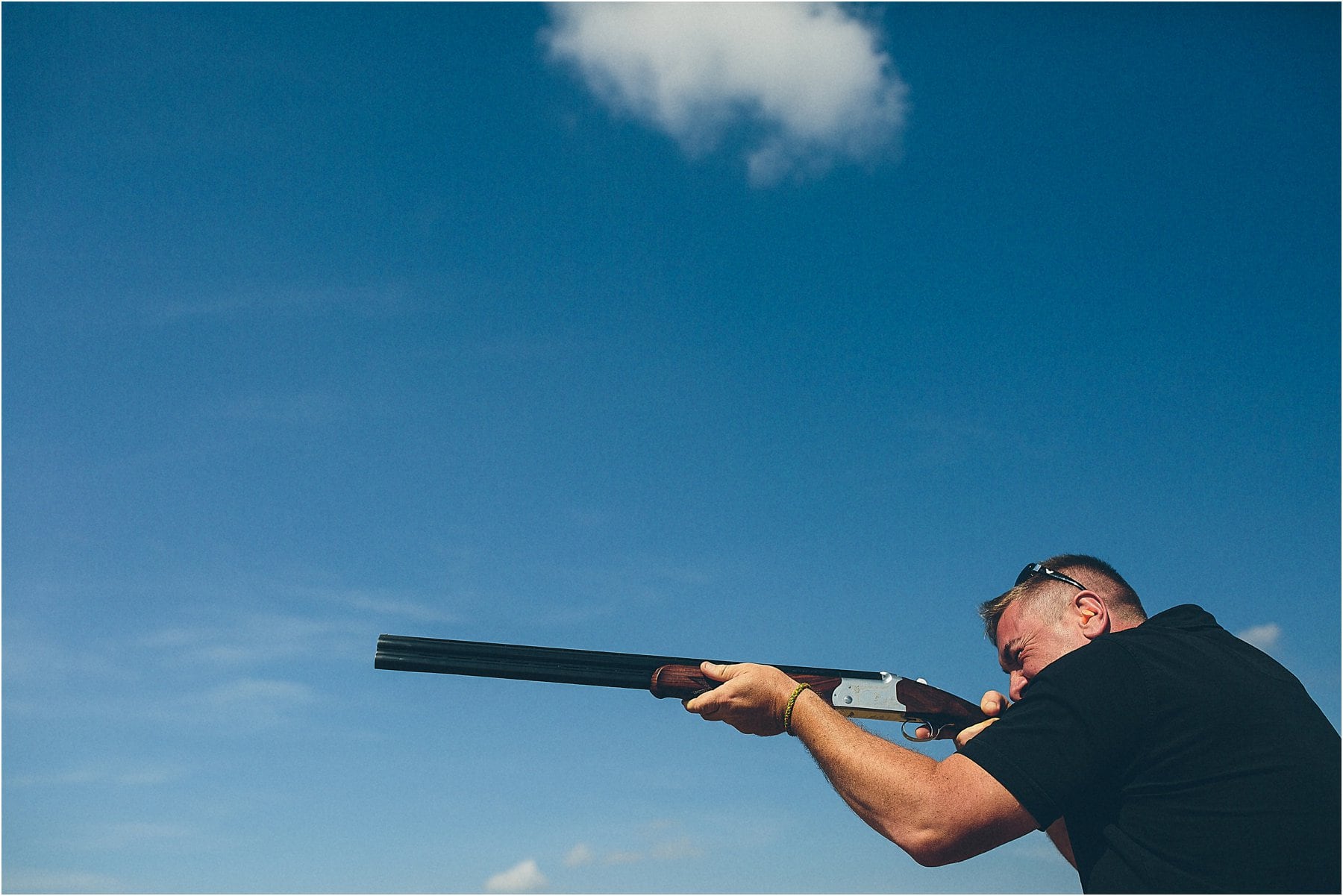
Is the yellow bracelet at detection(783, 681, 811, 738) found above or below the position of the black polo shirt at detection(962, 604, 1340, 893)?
above

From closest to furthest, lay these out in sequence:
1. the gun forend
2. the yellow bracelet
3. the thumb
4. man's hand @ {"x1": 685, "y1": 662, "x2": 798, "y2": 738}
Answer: the yellow bracelet
man's hand @ {"x1": 685, "y1": 662, "x2": 798, "y2": 738}
the thumb
the gun forend

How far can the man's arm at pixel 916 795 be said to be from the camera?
438cm

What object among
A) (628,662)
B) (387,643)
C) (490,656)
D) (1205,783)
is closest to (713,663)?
(628,662)

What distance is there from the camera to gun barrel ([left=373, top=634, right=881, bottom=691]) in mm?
7645

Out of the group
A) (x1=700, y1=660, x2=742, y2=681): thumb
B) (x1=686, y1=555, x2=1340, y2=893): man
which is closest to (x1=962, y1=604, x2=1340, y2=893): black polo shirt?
(x1=686, y1=555, x2=1340, y2=893): man

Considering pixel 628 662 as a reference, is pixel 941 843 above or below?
below

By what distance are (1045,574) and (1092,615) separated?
0.44m

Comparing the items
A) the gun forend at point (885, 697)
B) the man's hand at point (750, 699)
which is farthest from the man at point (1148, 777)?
the gun forend at point (885, 697)

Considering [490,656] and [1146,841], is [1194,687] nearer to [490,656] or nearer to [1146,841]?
[1146,841]

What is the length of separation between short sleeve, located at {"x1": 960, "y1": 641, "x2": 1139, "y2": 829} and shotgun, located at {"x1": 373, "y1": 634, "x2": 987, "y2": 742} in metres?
3.11

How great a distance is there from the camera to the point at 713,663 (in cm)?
707

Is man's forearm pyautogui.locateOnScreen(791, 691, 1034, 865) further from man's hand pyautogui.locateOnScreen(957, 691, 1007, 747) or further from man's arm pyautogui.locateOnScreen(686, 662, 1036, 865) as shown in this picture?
man's hand pyautogui.locateOnScreen(957, 691, 1007, 747)

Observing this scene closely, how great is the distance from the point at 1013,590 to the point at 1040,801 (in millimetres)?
2235

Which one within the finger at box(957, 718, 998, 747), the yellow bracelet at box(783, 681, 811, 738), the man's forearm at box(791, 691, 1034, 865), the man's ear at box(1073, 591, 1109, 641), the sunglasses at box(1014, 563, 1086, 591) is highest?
the sunglasses at box(1014, 563, 1086, 591)
